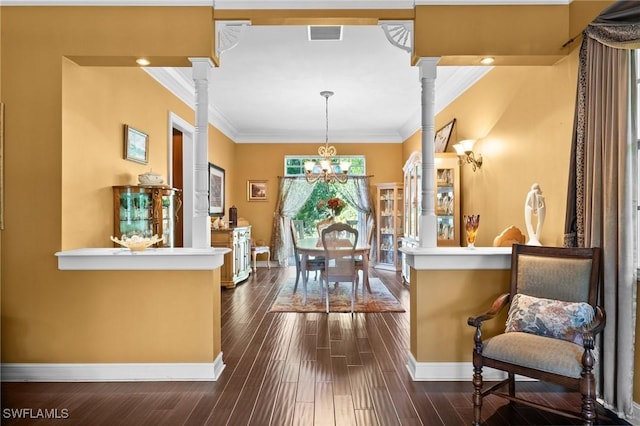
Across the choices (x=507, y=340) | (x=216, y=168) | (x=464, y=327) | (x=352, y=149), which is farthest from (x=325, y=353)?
(x=352, y=149)

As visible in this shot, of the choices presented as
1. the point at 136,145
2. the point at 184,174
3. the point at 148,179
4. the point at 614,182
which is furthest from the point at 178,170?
the point at 614,182

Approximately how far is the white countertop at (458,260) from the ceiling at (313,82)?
2245 mm

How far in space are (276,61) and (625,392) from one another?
13.9ft

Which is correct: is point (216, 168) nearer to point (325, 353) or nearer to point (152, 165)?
point (152, 165)

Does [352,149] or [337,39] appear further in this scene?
[352,149]

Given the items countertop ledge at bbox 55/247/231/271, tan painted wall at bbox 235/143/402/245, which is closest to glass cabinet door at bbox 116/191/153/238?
countertop ledge at bbox 55/247/231/271

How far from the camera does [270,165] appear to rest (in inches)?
325

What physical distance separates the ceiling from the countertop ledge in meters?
1.85

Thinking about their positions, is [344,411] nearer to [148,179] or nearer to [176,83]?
[148,179]

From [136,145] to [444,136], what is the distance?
401 cm

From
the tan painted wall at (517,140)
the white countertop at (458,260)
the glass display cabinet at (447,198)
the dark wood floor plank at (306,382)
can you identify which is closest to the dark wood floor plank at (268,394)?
the dark wood floor plank at (306,382)

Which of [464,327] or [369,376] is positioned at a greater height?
[464,327]

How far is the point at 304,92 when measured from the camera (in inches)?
215

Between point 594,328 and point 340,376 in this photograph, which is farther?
point 340,376
